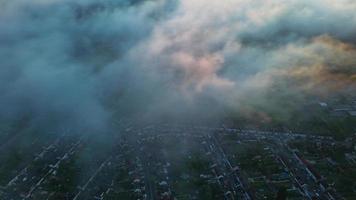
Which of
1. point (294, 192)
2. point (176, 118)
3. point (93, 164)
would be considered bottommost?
point (294, 192)

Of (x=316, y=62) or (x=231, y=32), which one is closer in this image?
(x=316, y=62)

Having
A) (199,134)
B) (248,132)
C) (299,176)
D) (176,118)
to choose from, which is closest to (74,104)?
(176,118)

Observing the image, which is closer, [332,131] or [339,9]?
[332,131]

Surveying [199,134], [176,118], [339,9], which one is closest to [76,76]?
[176,118]

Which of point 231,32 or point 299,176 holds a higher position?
point 231,32

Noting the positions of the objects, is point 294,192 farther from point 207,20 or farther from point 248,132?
point 207,20

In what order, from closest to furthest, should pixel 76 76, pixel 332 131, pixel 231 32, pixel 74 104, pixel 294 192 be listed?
pixel 294 192
pixel 332 131
pixel 74 104
pixel 76 76
pixel 231 32

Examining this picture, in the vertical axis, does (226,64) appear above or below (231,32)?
below

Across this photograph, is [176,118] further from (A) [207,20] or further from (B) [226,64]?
(A) [207,20]

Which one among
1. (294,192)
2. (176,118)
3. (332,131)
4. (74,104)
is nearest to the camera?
(294,192)
